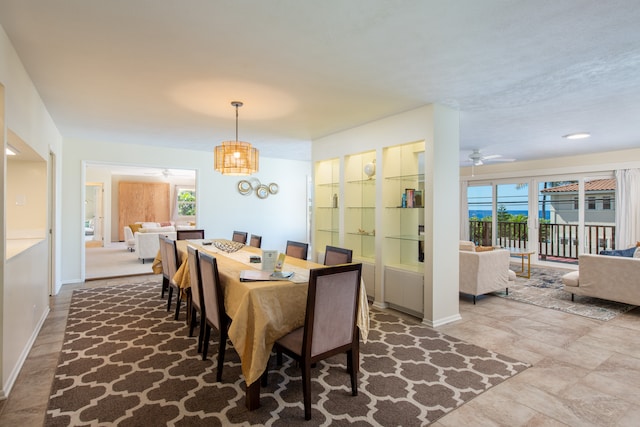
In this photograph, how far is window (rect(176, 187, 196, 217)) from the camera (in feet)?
42.2

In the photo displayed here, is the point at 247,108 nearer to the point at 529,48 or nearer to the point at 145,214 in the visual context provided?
the point at 529,48

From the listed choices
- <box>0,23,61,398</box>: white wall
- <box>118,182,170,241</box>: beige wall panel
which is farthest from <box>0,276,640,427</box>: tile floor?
<box>118,182,170,241</box>: beige wall panel

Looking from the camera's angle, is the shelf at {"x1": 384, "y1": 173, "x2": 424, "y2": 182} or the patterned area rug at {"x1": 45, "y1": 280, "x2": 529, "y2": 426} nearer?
the patterned area rug at {"x1": 45, "y1": 280, "x2": 529, "y2": 426}

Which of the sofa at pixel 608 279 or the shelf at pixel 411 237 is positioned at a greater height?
the shelf at pixel 411 237

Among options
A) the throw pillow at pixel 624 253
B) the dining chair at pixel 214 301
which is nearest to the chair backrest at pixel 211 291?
the dining chair at pixel 214 301

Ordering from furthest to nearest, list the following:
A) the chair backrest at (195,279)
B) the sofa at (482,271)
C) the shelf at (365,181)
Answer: the shelf at (365,181), the sofa at (482,271), the chair backrest at (195,279)

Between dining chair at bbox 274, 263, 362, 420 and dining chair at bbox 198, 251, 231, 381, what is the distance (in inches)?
19.3

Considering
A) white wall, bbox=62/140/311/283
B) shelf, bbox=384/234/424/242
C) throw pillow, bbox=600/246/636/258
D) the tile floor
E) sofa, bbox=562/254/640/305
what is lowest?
the tile floor

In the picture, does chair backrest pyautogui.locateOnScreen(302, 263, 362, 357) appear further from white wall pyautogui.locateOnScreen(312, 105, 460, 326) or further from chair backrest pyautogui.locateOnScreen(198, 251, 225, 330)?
white wall pyautogui.locateOnScreen(312, 105, 460, 326)

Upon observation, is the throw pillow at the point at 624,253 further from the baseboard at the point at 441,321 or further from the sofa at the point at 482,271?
the baseboard at the point at 441,321

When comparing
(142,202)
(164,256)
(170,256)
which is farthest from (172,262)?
(142,202)

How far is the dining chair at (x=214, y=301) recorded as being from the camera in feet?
7.84

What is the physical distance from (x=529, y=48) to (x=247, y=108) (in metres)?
2.76

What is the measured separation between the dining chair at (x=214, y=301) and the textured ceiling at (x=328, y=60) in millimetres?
1593
